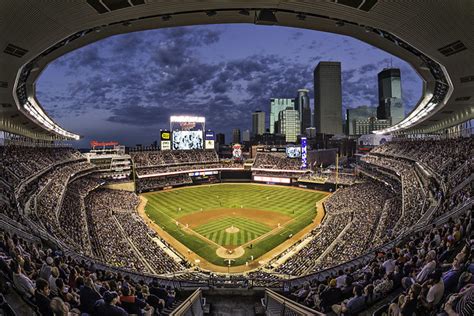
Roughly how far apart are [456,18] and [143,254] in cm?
2803

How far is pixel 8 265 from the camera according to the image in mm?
7426

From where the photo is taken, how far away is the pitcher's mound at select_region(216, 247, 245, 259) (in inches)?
1099

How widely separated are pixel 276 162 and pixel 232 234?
46977 mm

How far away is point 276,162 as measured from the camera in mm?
78875

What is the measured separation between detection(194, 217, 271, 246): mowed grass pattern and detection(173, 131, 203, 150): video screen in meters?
40.1

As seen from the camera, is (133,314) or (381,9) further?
(381,9)

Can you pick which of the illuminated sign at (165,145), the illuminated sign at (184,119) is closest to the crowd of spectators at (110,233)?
the illuminated sign at (165,145)

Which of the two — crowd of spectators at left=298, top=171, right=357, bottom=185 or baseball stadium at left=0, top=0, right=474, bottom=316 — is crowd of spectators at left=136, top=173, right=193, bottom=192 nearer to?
baseball stadium at left=0, top=0, right=474, bottom=316

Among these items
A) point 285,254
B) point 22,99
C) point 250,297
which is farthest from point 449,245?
point 22,99

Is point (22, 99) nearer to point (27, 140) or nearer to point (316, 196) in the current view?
point (27, 140)

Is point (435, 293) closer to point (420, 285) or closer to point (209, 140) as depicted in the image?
point (420, 285)

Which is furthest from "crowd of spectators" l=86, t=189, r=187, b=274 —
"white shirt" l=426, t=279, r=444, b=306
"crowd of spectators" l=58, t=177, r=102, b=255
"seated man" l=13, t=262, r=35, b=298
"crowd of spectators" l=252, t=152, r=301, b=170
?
"crowd of spectators" l=252, t=152, r=301, b=170

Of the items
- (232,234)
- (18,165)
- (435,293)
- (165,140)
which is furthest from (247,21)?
(165,140)

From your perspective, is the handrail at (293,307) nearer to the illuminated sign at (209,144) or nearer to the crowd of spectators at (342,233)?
the crowd of spectators at (342,233)
